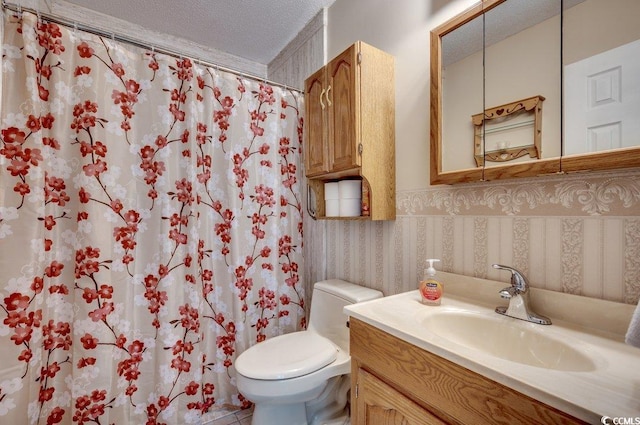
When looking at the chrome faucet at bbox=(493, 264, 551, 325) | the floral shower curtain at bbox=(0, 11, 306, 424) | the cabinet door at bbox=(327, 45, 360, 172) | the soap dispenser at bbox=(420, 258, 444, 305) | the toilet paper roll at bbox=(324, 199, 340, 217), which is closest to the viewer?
the chrome faucet at bbox=(493, 264, 551, 325)

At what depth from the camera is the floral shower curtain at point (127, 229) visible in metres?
1.12

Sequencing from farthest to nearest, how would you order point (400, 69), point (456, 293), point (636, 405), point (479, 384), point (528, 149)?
point (400, 69)
point (456, 293)
point (528, 149)
point (479, 384)
point (636, 405)

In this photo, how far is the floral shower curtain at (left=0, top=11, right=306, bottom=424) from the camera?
1120mm

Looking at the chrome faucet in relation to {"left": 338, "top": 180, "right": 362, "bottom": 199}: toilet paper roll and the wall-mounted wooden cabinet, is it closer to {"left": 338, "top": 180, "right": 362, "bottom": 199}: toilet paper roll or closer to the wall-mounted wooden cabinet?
the wall-mounted wooden cabinet

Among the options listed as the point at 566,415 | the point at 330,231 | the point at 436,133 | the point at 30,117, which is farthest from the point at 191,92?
the point at 566,415

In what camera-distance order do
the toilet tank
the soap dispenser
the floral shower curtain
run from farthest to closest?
the toilet tank < the floral shower curtain < the soap dispenser

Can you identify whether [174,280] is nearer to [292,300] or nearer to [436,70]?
[292,300]

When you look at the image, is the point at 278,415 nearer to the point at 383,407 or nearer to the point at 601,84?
the point at 383,407

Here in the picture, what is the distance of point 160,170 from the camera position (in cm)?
142

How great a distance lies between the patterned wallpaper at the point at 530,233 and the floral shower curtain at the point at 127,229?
2.78 feet

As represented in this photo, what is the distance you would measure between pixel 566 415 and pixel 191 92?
1.80 m

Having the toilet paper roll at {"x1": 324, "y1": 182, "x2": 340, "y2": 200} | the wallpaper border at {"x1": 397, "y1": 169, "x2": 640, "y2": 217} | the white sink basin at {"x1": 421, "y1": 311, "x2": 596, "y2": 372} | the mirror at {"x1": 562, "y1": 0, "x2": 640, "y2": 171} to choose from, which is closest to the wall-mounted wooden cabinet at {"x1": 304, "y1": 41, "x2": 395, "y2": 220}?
the toilet paper roll at {"x1": 324, "y1": 182, "x2": 340, "y2": 200}

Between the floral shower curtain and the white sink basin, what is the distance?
1.11 metres

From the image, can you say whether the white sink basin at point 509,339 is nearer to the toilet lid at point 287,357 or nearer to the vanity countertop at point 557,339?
the vanity countertop at point 557,339
